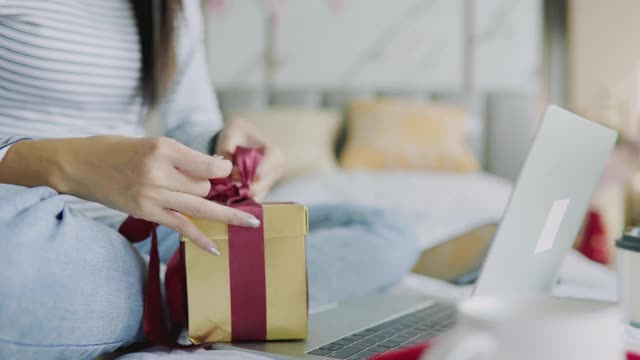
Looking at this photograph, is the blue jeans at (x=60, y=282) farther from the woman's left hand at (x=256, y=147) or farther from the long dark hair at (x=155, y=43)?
the long dark hair at (x=155, y=43)

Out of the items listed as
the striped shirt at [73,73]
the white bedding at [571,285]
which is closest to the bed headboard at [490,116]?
the white bedding at [571,285]

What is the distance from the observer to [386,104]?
270cm

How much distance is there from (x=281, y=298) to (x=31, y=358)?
266 millimetres

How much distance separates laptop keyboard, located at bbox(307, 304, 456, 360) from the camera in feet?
2.49

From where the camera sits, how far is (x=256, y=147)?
1.06m

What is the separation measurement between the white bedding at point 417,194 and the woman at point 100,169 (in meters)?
0.81

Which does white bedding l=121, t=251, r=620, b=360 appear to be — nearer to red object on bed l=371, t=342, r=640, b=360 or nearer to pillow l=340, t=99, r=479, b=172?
red object on bed l=371, t=342, r=640, b=360

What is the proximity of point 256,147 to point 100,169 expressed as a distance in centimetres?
35

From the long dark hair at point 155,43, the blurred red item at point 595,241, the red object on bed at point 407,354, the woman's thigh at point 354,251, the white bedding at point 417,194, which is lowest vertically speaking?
the blurred red item at point 595,241

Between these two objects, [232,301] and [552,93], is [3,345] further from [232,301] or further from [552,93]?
[552,93]

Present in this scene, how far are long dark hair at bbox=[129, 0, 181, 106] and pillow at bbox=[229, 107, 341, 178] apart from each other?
1.35 meters

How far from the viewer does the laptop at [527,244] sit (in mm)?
732

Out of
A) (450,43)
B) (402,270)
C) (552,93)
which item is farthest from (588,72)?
(402,270)

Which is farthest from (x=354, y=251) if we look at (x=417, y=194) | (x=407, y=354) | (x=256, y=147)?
(x=417, y=194)
